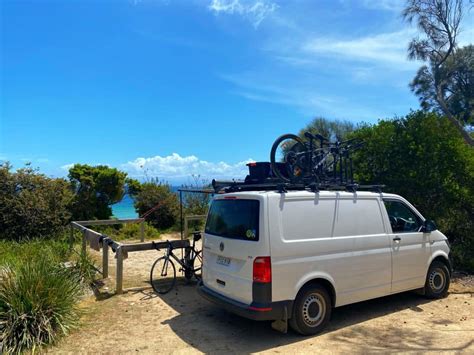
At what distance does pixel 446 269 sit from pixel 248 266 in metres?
4.23

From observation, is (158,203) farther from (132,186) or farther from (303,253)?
(303,253)

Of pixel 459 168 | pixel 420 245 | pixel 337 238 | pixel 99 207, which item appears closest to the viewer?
pixel 337 238

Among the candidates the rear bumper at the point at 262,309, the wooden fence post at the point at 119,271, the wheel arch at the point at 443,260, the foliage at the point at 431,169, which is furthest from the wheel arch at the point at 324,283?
the foliage at the point at 431,169

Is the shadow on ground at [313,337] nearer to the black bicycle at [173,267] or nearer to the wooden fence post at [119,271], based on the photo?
the wooden fence post at [119,271]

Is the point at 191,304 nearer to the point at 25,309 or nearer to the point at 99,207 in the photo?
the point at 25,309

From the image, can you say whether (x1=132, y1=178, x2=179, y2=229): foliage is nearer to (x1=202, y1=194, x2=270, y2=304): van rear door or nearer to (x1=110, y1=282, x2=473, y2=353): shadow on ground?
(x1=110, y1=282, x2=473, y2=353): shadow on ground

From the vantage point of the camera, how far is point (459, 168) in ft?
31.4

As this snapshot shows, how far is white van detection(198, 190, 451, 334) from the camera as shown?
16.5 ft

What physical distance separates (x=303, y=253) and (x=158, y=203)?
12521 millimetres

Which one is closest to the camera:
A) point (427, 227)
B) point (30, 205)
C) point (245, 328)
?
point (245, 328)

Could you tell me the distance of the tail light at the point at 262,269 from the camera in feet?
16.2

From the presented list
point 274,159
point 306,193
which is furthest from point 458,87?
point 306,193

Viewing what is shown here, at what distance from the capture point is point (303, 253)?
207 inches

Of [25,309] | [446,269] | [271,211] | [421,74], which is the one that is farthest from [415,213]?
[421,74]
